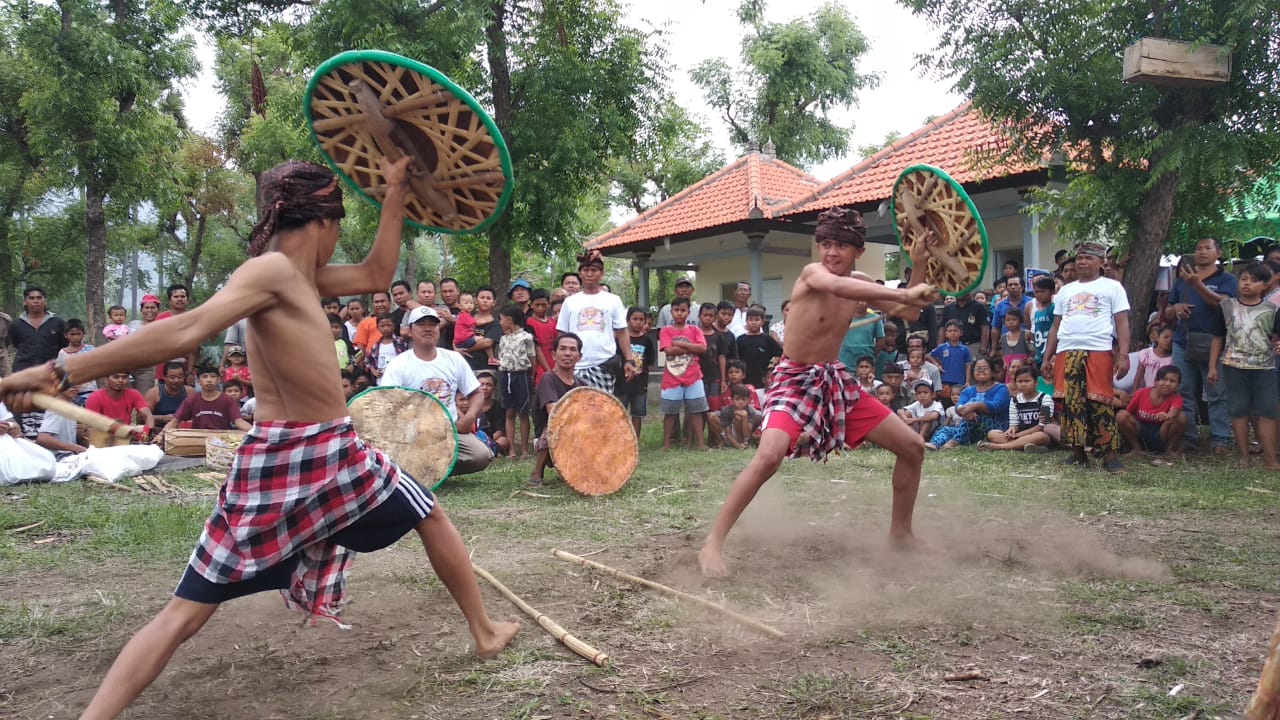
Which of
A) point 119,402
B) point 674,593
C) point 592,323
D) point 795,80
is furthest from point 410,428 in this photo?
point 795,80

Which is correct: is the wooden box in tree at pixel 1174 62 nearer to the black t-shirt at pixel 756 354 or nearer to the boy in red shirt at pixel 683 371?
the black t-shirt at pixel 756 354

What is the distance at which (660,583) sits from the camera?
158 inches

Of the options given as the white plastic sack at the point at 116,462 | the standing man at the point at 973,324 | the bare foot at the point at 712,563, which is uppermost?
the standing man at the point at 973,324

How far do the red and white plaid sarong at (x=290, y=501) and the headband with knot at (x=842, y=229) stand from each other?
8.21 feet

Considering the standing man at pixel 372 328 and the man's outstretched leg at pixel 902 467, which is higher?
the standing man at pixel 372 328

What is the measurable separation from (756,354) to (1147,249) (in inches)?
153

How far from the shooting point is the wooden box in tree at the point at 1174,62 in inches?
281

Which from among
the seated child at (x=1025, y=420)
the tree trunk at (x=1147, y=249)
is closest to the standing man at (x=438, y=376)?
the seated child at (x=1025, y=420)

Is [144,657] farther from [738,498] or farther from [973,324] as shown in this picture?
[973,324]

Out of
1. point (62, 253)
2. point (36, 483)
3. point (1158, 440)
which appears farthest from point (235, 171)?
point (1158, 440)

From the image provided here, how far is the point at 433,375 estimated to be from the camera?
21.7 ft

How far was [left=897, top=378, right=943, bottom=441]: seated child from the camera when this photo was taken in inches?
360

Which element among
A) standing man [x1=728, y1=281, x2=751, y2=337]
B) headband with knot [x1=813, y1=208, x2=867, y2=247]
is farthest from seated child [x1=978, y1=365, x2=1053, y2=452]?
headband with knot [x1=813, y1=208, x2=867, y2=247]

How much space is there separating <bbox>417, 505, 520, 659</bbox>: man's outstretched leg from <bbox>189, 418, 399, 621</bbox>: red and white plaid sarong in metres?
0.22
